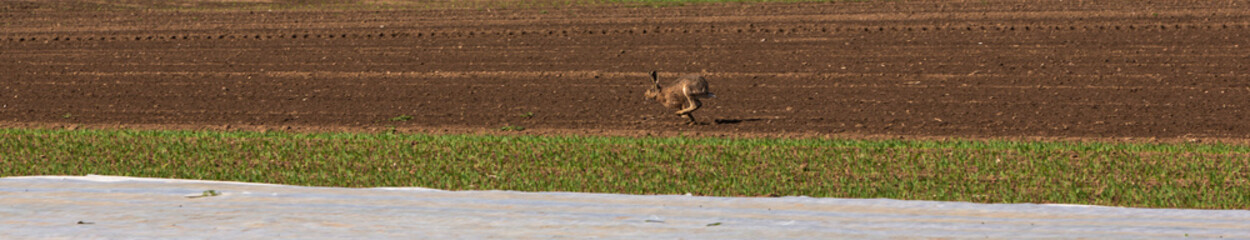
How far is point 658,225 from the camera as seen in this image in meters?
5.32

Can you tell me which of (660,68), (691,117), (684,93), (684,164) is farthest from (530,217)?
(660,68)

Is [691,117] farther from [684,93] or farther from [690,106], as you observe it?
[684,93]

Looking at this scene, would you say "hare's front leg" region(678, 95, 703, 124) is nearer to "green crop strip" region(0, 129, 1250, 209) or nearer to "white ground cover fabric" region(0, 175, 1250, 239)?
"green crop strip" region(0, 129, 1250, 209)

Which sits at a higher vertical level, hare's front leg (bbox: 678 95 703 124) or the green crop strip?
hare's front leg (bbox: 678 95 703 124)

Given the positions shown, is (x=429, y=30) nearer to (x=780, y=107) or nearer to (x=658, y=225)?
(x=780, y=107)

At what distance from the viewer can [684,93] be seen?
12.2m

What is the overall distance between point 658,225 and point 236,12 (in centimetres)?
A: 2072

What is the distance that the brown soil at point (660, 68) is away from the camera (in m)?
13.5

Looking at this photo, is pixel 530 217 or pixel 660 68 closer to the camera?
pixel 530 217

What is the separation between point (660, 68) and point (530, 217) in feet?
39.2

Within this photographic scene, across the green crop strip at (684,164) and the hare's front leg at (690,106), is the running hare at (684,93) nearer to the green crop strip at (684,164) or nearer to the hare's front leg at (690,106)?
the hare's front leg at (690,106)

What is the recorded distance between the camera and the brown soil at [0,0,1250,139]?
44.3 feet

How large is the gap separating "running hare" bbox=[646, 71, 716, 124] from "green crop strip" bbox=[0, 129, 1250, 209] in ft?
3.10

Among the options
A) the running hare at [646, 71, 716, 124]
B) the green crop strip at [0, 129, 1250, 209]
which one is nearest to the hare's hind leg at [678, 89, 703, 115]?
the running hare at [646, 71, 716, 124]
